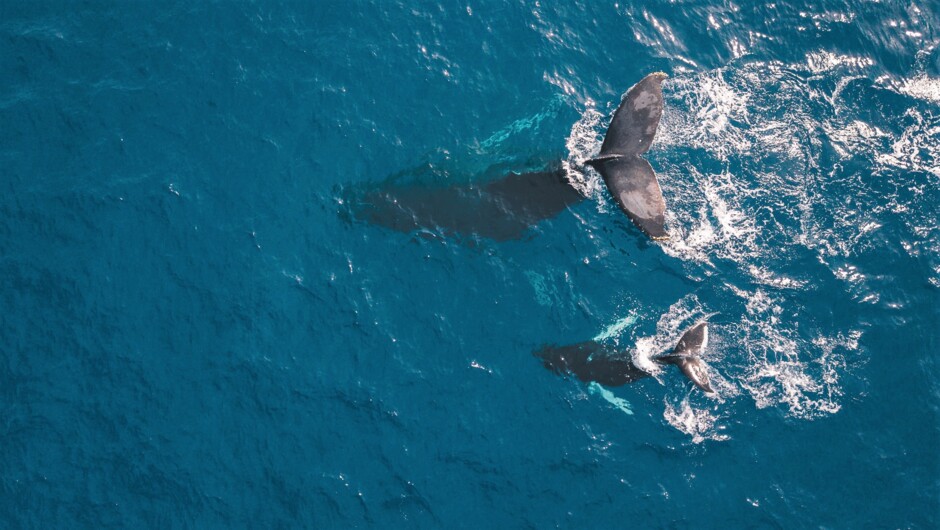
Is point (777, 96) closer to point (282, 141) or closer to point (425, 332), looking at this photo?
point (425, 332)

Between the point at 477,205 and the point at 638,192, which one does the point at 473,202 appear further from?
the point at 638,192

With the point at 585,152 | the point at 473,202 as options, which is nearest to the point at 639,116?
the point at 585,152

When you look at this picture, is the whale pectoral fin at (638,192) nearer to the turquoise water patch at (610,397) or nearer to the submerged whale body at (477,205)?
the submerged whale body at (477,205)

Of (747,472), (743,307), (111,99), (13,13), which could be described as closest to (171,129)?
(111,99)

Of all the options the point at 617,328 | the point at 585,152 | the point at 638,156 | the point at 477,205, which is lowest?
the point at 617,328

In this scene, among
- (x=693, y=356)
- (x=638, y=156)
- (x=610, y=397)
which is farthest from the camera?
(x=638, y=156)

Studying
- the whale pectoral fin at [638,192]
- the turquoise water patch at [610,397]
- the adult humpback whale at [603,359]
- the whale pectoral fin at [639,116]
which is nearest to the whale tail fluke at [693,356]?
the adult humpback whale at [603,359]

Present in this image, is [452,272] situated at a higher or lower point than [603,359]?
higher
